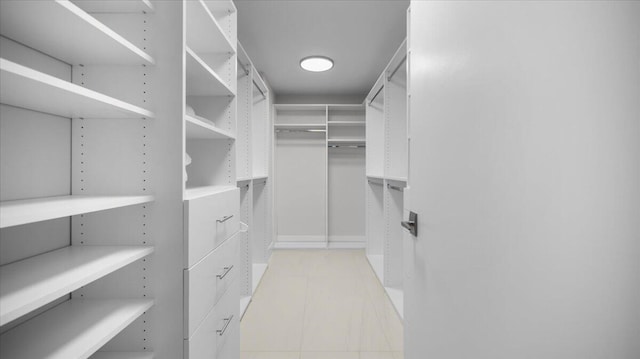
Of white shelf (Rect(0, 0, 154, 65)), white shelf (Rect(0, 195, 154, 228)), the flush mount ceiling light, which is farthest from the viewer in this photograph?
the flush mount ceiling light

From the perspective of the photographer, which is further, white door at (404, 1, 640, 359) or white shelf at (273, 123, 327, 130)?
white shelf at (273, 123, 327, 130)

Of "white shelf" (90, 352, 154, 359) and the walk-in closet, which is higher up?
the walk-in closet

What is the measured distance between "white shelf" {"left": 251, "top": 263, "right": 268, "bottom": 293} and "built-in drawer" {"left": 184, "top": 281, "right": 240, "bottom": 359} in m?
1.07

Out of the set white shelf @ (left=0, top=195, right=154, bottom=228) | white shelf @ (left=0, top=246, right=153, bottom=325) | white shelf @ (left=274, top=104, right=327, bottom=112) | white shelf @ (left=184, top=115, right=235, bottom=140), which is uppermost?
white shelf @ (left=274, top=104, right=327, bottom=112)

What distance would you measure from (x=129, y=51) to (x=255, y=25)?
1846 millimetres

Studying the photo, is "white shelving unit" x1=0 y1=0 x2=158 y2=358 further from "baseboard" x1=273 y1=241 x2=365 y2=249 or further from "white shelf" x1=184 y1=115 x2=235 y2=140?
"baseboard" x1=273 y1=241 x2=365 y2=249

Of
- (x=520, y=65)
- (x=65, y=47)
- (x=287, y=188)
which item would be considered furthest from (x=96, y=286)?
(x=287, y=188)

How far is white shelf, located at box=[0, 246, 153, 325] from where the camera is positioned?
588 mm

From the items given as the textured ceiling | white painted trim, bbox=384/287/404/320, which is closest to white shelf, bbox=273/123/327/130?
the textured ceiling

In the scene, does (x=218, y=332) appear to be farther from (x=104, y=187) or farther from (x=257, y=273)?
(x=257, y=273)

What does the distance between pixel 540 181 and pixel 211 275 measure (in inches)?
47.1

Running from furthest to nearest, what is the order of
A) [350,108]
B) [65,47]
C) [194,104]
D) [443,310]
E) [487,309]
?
[350,108] → [194,104] → [65,47] → [443,310] → [487,309]

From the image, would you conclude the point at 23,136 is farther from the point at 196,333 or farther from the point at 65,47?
the point at 196,333

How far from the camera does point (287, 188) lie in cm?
444
